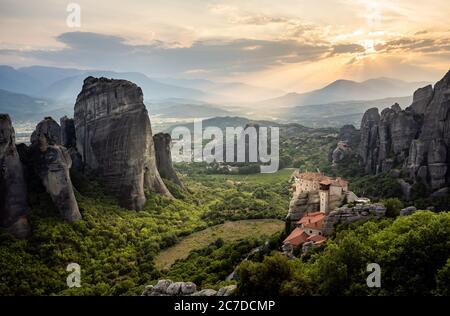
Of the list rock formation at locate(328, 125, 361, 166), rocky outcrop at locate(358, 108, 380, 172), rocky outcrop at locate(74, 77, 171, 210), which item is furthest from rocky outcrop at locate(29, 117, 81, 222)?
rock formation at locate(328, 125, 361, 166)

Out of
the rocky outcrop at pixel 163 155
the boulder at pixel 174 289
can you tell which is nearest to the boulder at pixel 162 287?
the boulder at pixel 174 289

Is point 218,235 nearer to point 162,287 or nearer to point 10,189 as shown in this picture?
point 10,189

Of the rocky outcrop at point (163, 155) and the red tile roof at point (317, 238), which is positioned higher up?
the rocky outcrop at point (163, 155)

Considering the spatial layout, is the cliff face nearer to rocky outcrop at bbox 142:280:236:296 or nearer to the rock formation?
the rock formation

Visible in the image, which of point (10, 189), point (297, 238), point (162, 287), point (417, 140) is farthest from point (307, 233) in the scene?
point (417, 140)

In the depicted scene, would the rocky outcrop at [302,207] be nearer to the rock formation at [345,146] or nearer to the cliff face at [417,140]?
the cliff face at [417,140]
